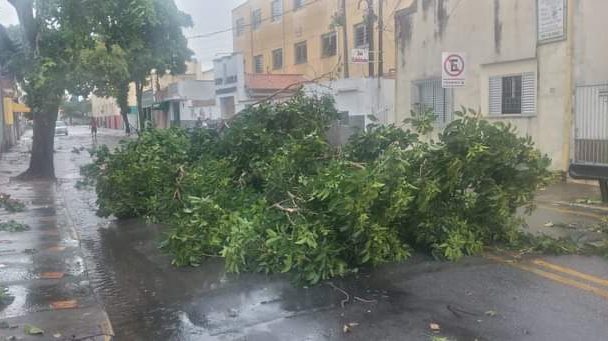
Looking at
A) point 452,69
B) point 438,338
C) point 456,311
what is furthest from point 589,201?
point 438,338

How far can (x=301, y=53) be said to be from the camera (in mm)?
38438

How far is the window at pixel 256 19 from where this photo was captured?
4197 cm

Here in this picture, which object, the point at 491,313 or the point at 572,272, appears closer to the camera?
the point at 491,313

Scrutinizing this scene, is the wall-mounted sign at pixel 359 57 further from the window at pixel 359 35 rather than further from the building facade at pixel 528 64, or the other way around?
the window at pixel 359 35

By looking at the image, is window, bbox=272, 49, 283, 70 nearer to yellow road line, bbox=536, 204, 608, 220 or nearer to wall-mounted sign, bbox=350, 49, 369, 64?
wall-mounted sign, bbox=350, 49, 369, 64

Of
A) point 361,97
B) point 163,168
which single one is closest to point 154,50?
point 361,97

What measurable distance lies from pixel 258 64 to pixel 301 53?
5.96 meters

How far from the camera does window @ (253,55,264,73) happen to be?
42906 mm

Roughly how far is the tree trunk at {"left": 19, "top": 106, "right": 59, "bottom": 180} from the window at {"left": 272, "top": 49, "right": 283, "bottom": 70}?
24.4m

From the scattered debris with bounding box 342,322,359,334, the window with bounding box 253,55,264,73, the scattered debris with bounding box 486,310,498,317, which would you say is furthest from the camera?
the window with bounding box 253,55,264,73

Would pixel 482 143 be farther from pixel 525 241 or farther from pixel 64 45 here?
pixel 64 45

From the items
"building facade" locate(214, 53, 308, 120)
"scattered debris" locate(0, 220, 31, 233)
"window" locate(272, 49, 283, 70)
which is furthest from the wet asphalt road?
"window" locate(272, 49, 283, 70)

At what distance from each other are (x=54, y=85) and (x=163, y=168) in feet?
21.8

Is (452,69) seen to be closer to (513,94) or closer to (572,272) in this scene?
(513,94)
